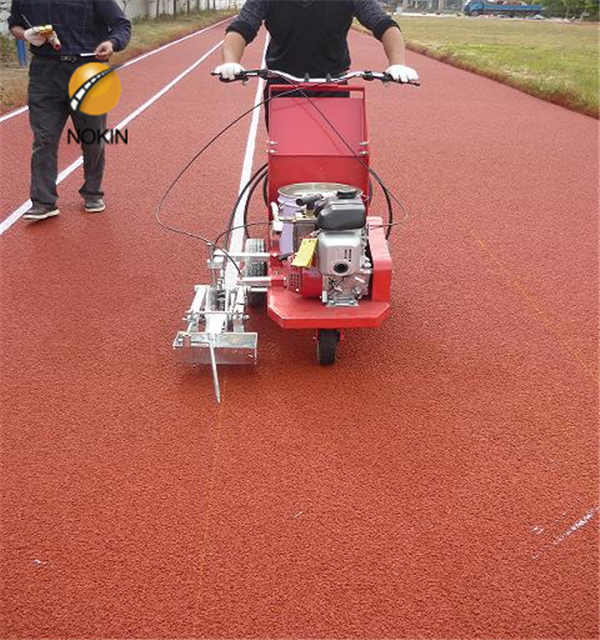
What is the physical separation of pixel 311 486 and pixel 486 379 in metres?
1.35

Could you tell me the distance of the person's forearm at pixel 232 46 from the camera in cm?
438

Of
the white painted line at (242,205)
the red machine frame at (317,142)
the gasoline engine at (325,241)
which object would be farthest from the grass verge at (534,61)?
the gasoline engine at (325,241)

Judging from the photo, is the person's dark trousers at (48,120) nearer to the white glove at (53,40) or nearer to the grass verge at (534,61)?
the white glove at (53,40)

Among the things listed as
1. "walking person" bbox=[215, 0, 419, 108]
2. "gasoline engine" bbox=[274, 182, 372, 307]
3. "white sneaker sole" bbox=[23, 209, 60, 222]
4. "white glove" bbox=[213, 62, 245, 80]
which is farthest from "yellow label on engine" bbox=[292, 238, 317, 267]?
"white sneaker sole" bbox=[23, 209, 60, 222]

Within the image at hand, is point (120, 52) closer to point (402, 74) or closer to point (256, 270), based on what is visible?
point (256, 270)

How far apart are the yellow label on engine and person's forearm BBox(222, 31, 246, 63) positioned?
140cm

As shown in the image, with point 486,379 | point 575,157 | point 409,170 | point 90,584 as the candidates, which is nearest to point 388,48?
point 486,379

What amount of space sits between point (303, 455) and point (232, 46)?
2.59 metres

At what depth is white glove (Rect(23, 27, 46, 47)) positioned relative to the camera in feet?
18.5

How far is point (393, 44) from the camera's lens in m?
4.43

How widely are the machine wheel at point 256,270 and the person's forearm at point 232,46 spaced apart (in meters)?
1.14

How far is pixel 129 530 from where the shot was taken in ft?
8.90

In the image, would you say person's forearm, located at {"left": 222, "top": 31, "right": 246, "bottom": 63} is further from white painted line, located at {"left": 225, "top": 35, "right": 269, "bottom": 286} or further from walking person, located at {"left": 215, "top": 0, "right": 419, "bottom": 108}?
white painted line, located at {"left": 225, "top": 35, "right": 269, "bottom": 286}

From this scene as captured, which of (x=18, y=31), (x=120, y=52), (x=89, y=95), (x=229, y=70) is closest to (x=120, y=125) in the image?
(x=120, y=52)
